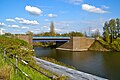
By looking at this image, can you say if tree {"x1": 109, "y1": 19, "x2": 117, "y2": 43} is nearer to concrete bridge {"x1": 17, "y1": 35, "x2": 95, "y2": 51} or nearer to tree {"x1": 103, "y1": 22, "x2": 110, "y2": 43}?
tree {"x1": 103, "y1": 22, "x2": 110, "y2": 43}

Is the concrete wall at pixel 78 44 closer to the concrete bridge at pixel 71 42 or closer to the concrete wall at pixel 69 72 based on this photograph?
the concrete bridge at pixel 71 42

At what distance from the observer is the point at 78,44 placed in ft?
246

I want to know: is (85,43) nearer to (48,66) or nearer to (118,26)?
(118,26)

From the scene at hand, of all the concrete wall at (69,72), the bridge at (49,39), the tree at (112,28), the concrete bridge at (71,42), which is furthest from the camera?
the tree at (112,28)

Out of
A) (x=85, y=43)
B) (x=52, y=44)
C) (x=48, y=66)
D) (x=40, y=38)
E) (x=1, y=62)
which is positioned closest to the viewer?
(x=1, y=62)

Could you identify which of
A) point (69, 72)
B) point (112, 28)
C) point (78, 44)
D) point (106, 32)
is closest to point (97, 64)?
point (69, 72)

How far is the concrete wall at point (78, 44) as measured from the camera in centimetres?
7431

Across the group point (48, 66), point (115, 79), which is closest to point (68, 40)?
point (115, 79)

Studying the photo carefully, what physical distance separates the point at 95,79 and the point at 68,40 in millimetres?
67910

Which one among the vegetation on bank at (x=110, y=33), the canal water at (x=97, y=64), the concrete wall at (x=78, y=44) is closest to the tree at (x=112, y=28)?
the vegetation on bank at (x=110, y=33)

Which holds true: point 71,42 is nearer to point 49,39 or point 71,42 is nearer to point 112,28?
point 49,39

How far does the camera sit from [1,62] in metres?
9.09

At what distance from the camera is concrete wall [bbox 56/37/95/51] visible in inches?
2926

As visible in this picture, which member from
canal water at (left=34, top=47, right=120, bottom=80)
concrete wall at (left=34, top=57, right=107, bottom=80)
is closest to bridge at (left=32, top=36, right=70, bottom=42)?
canal water at (left=34, top=47, right=120, bottom=80)
